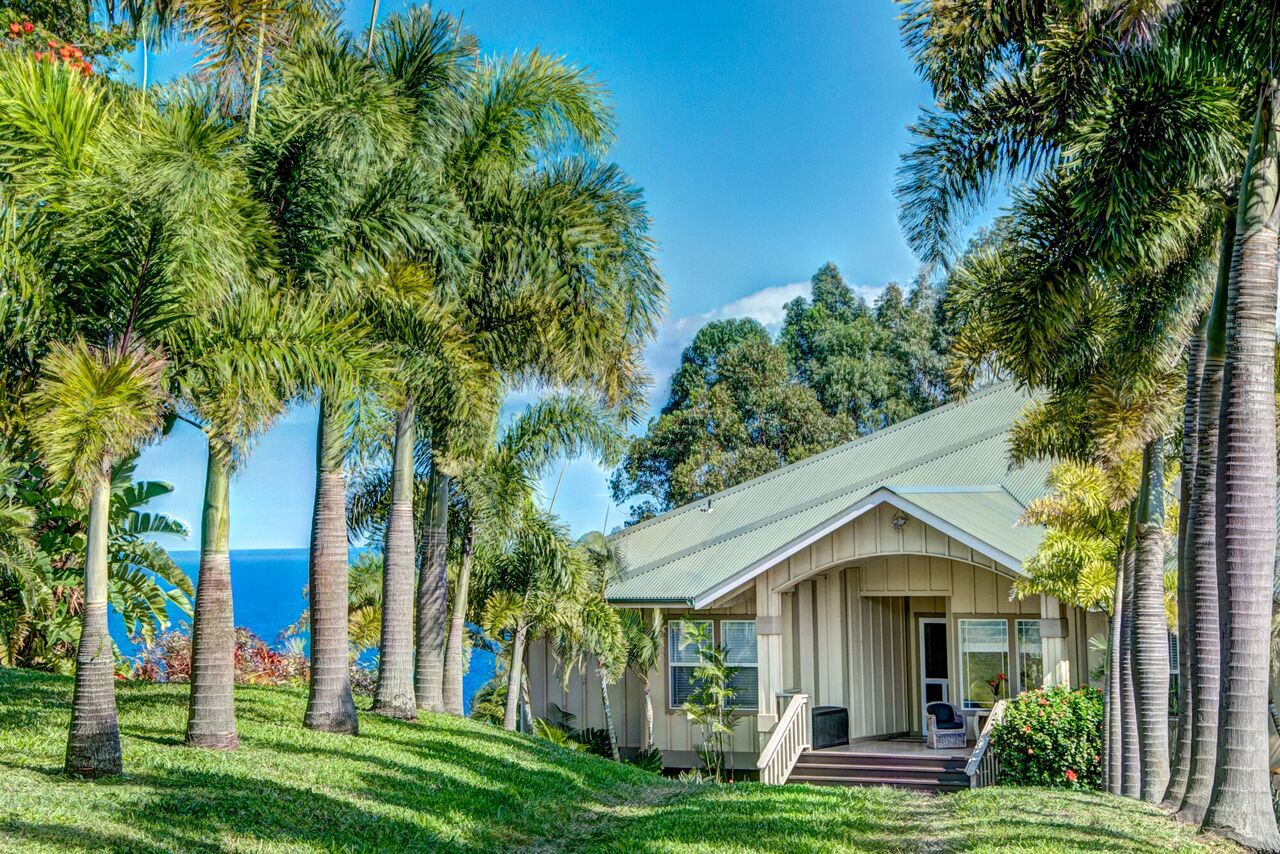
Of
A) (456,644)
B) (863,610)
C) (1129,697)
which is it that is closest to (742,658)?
(863,610)

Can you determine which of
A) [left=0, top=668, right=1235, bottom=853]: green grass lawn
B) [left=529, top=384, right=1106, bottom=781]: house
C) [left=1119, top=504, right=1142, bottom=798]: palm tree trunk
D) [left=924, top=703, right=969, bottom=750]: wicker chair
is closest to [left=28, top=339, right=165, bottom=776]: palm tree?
[left=0, top=668, right=1235, bottom=853]: green grass lawn

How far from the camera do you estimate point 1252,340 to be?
9336 mm

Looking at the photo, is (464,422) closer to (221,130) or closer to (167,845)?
(221,130)

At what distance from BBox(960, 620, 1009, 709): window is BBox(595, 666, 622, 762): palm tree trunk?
281 inches

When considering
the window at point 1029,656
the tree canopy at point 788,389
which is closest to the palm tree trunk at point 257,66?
the window at point 1029,656

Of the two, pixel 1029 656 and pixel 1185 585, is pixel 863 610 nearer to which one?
pixel 1029 656

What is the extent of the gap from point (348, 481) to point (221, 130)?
9.28 m

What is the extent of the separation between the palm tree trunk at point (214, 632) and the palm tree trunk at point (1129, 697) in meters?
10.0

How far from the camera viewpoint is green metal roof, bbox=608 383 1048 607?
21.8 meters

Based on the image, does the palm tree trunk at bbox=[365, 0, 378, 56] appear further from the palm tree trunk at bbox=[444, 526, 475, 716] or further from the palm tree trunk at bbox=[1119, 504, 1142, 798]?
the palm tree trunk at bbox=[1119, 504, 1142, 798]

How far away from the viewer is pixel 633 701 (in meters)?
25.3

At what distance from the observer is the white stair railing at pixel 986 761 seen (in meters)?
18.6

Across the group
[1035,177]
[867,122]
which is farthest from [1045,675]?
[867,122]

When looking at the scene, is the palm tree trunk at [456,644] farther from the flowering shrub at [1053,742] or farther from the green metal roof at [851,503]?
the flowering shrub at [1053,742]
